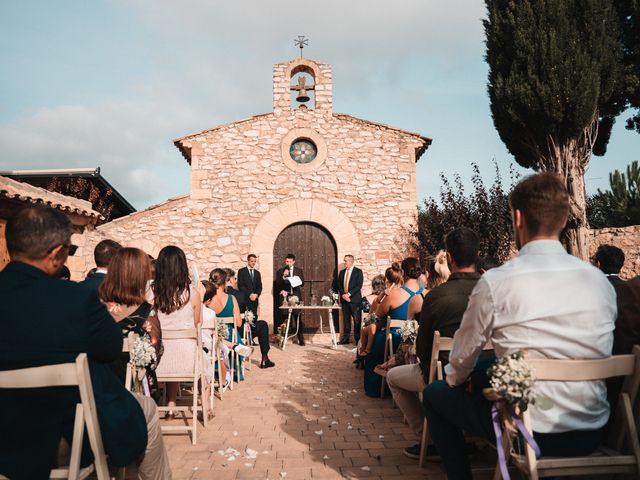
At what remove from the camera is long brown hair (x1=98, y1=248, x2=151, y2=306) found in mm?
3449

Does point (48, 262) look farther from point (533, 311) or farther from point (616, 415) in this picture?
point (616, 415)

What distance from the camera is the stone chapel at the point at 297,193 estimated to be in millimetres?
10828

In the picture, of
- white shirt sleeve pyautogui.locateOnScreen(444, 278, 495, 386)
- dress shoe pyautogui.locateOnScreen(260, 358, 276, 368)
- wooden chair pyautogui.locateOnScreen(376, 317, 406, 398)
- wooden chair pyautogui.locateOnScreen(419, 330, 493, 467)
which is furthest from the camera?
dress shoe pyautogui.locateOnScreen(260, 358, 276, 368)

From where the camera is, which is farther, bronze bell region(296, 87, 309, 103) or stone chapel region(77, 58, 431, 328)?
bronze bell region(296, 87, 309, 103)

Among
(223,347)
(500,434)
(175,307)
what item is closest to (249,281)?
(223,347)

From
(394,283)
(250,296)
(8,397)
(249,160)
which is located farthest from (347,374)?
(249,160)

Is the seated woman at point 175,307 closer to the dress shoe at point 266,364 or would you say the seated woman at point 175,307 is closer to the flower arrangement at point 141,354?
the flower arrangement at point 141,354

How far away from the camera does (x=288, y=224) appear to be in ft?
36.1

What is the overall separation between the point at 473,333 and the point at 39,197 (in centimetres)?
734

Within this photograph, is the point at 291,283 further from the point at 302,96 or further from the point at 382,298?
the point at 382,298

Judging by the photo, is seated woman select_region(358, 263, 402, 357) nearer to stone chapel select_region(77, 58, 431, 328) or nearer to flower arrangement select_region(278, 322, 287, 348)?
flower arrangement select_region(278, 322, 287, 348)

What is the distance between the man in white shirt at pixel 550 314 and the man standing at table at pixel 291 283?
314 inches

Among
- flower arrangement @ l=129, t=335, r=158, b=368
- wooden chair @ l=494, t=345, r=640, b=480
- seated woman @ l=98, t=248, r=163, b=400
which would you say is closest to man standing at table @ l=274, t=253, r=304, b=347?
seated woman @ l=98, t=248, r=163, b=400

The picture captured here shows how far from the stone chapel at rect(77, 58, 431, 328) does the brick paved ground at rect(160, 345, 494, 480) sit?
16.4 ft
